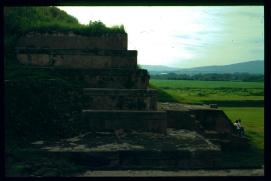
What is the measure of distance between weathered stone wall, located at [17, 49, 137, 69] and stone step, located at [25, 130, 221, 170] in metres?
3.10

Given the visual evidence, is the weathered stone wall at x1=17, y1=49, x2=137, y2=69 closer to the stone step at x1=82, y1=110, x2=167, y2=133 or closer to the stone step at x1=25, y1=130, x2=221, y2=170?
the stone step at x1=82, y1=110, x2=167, y2=133

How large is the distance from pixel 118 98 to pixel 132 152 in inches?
103

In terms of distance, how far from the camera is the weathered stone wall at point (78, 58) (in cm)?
1015

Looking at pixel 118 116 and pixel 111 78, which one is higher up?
pixel 111 78

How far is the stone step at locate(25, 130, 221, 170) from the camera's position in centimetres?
649

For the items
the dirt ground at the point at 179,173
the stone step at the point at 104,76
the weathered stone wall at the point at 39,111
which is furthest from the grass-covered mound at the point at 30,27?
the dirt ground at the point at 179,173

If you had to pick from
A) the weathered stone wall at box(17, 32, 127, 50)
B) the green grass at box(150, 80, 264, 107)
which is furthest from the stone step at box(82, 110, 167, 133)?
the green grass at box(150, 80, 264, 107)

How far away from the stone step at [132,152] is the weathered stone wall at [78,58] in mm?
3102

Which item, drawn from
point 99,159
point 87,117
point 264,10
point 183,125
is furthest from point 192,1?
point 183,125

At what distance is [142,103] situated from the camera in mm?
9055

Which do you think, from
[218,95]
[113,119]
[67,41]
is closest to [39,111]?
[113,119]

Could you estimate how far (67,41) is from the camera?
10.5 m

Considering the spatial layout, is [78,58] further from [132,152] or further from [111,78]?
[132,152]
